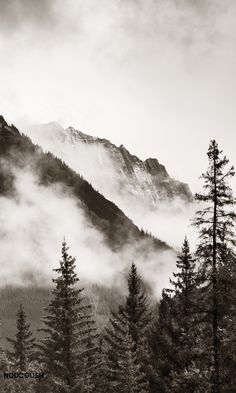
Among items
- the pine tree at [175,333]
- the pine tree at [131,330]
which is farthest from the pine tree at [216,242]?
the pine tree at [131,330]

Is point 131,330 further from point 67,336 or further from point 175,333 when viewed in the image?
point 67,336

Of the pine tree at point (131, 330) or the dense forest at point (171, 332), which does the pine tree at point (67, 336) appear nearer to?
the dense forest at point (171, 332)

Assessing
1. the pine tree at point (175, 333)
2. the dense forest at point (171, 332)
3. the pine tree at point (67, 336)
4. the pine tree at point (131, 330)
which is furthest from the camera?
the pine tree at point (131, 330)

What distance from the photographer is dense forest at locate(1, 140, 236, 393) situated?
2244 centimetres

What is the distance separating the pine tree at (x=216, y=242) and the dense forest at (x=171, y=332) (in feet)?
0.14

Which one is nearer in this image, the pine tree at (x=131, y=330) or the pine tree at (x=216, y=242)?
the pine tree at (x=216, y=242)

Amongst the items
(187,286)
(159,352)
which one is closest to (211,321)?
(187,286)

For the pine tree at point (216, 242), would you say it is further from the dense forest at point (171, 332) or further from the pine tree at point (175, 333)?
A: the pine tree at point (175, 333)

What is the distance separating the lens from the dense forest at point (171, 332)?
73.6 feet

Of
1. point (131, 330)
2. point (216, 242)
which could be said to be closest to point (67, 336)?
point (131, 330)

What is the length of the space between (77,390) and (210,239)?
49.1 ft

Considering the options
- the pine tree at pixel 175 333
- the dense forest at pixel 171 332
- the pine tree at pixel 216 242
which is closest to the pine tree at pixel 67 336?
the dense forest at pixel 171 332

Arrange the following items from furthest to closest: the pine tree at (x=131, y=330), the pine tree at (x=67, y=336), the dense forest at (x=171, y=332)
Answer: the pine tree at (x=131, y=330) → the pine tree at (x=67, y=336) → the dense forest at (x=171, y=332)

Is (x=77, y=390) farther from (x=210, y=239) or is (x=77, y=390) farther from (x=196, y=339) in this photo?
(x=210, y=239)
